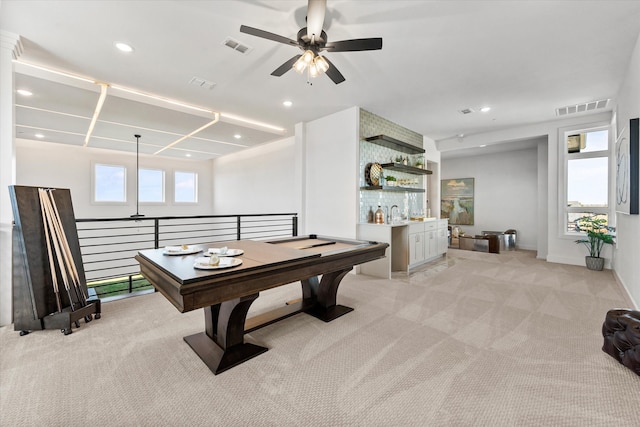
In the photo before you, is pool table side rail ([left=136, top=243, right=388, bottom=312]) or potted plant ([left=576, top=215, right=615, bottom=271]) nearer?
pool table side rail ([left=136, top=243, right=388, bottom=312])

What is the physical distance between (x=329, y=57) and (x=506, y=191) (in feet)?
22.7

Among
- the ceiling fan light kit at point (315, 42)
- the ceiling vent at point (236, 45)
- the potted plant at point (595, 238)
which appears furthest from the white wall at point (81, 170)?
the potted plant at point (595, 238)

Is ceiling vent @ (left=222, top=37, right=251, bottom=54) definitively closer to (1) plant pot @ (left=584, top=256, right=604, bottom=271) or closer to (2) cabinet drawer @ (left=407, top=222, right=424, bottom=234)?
(2) cabinet drawer @ (left=407, top=222, right=424, bottom=234)

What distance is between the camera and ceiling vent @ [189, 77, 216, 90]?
3500 millimetres

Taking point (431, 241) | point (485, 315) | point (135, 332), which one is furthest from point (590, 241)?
point (135, 332)

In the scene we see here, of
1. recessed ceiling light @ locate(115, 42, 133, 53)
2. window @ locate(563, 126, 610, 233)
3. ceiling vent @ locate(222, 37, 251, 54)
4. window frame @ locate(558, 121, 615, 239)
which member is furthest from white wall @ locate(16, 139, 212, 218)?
window @ locate(563, 126, 610, 233)

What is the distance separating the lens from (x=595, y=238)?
4789 mm

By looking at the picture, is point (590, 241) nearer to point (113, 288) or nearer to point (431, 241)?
point (431, 241)

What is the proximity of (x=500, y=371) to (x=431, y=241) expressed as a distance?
3675mm

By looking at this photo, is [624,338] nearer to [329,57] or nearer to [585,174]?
[329,57]

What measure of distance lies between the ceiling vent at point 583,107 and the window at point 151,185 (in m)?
10.0

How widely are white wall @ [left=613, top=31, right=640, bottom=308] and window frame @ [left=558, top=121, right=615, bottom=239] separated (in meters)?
1.13

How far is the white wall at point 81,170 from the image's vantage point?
6.64 metres

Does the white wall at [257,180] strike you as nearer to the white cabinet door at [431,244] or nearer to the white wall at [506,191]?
the white cabinet door at [431,244]
